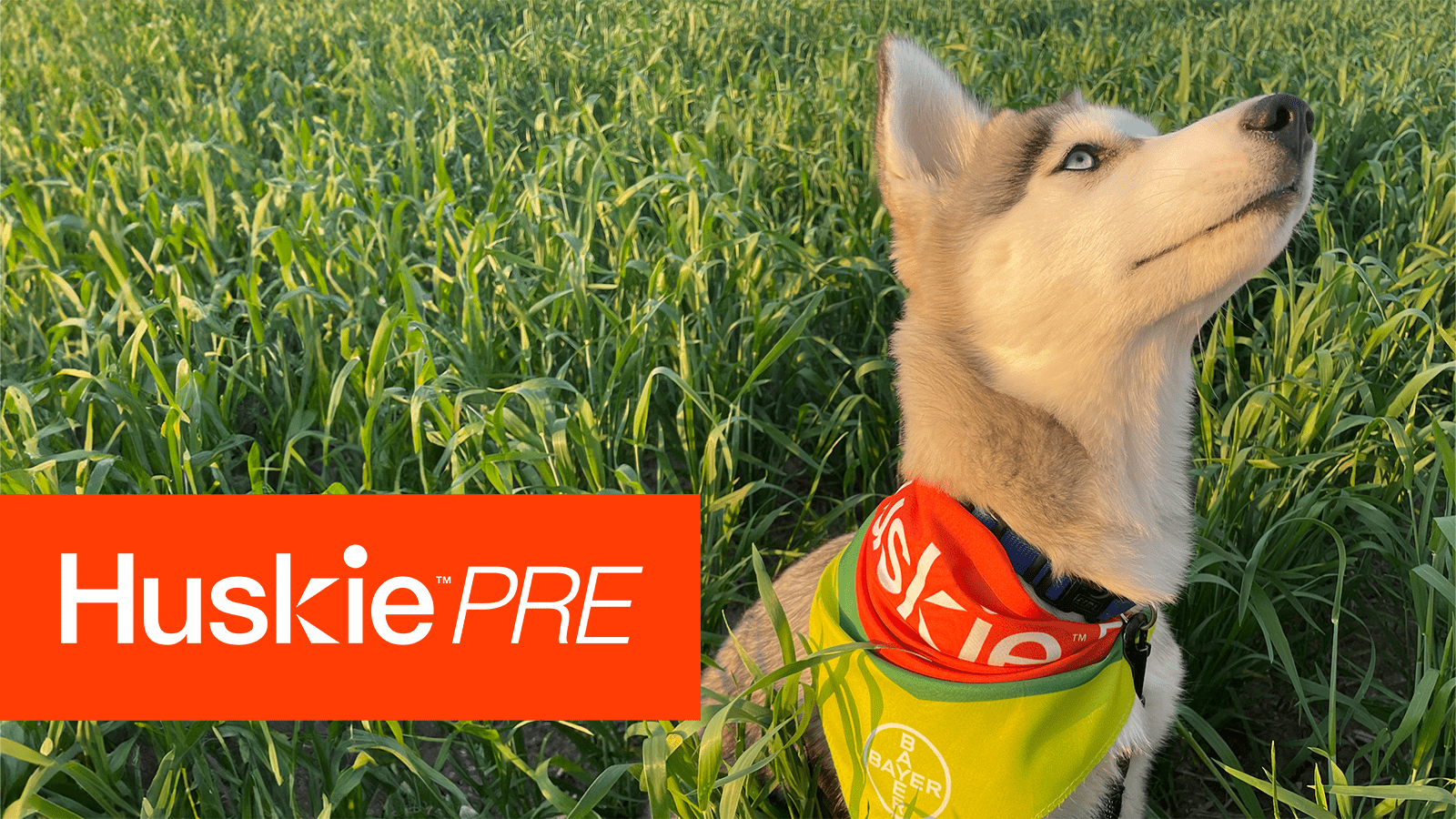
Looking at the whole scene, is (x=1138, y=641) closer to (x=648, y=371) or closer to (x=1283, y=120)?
(x=1283, y=120)

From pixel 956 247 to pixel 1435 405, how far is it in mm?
A: 1918

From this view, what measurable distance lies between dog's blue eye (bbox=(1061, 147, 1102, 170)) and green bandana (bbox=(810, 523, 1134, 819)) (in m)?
0.85

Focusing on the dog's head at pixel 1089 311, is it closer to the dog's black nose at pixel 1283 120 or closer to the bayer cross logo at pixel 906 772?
the dog's black nose at pixel 1283 120

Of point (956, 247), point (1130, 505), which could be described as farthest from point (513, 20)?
point (1130, 505)

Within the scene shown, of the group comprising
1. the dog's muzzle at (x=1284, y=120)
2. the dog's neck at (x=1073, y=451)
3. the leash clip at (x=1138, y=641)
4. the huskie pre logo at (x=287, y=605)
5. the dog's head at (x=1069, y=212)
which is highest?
the dog's muzzle at (x=1284, y=120)

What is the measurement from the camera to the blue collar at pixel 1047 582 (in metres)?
1.46

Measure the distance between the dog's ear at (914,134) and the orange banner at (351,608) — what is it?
0.80 m

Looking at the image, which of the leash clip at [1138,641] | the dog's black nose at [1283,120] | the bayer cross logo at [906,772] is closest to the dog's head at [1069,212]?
the dog's black nose at [1283,120]

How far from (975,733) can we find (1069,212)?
0.89m

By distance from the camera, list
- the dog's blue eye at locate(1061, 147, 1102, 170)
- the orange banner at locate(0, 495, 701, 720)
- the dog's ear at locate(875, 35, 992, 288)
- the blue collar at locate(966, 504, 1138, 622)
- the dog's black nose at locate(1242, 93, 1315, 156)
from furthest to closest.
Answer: the orange banner at locate(0, 495, 701, 720), the dog's ear at locate(875, 35, 992, 288), the dog's blue eye at locate(1061, 147, 1102, 170), the blue collar at locate(966, 504, 1138, 622), the dog's black nose at locate(1242, 93, 1315, 156)

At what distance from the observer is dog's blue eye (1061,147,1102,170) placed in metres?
1.59

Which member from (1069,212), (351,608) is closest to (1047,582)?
(1069,212)

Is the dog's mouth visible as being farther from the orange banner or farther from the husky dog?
the orange banner

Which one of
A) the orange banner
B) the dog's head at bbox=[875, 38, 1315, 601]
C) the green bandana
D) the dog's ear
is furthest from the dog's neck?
the orange banner
